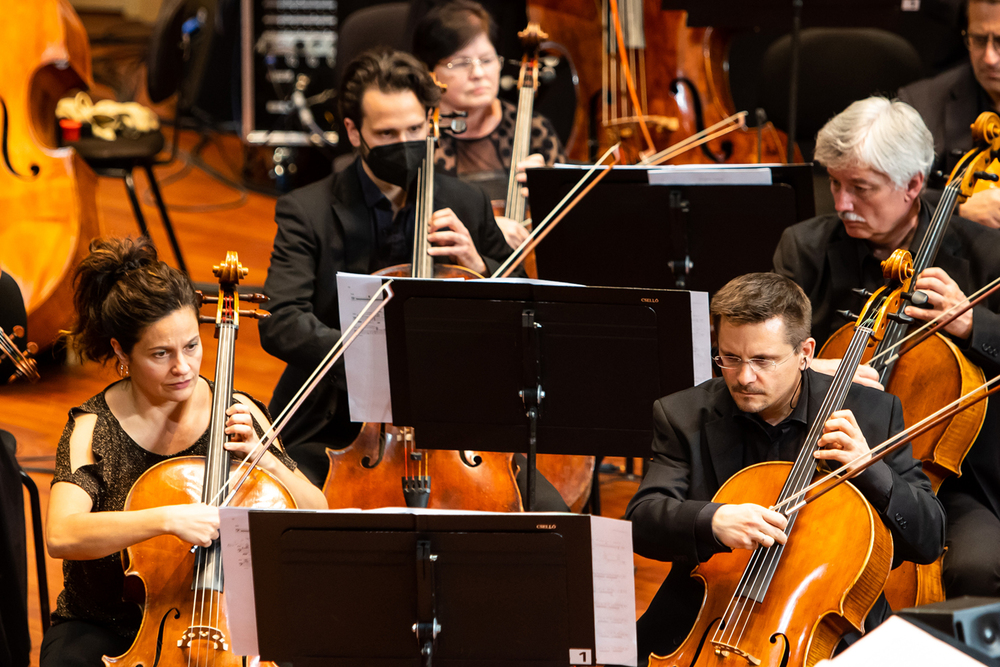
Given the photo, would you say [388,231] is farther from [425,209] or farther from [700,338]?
[700,338]

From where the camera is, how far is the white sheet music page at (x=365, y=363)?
208 cm

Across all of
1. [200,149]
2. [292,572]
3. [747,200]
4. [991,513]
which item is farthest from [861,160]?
[200,149]

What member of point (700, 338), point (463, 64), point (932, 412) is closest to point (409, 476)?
point (700, 338)

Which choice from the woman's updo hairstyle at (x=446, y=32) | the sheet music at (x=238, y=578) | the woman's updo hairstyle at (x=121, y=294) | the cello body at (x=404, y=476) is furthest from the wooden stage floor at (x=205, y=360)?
the woman's updo hairstyle at (x=446, y=32)

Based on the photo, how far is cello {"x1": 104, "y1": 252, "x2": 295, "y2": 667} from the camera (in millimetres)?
1732

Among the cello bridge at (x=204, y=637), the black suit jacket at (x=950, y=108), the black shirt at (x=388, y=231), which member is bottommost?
the cello bridge at (x=204, y=637)

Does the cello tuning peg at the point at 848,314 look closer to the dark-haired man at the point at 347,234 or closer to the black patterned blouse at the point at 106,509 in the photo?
the dark-haired man at the point at 347,234

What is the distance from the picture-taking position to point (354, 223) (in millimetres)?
2551

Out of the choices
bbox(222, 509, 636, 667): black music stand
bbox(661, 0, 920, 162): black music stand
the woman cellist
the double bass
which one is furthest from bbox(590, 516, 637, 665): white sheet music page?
the double bass

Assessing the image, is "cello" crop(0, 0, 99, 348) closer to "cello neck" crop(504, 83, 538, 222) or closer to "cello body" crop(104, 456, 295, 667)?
"cello neck" crop(504, 83, 538, 222)

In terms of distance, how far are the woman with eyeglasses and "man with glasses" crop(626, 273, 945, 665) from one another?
4.00 feet

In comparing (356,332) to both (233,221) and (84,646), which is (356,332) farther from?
(233,221)

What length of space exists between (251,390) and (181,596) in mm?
2028

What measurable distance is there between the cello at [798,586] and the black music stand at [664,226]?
0.86 meters
